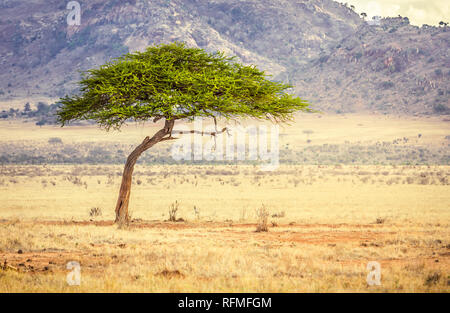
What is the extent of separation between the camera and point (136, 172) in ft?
188

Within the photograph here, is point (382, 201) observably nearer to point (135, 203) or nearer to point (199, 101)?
point (135, 203)

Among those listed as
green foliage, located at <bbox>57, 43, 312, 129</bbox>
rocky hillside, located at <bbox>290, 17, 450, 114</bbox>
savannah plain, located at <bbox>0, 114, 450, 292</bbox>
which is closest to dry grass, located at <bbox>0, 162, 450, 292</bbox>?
savannah plain, located at <bbox>0, 114, 450, 292</bbox>

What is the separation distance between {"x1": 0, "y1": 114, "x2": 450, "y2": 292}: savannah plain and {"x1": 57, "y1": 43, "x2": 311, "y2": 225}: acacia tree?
12.4 feet

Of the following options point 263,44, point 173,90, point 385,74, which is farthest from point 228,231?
point 263,44

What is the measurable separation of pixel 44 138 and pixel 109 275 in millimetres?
78454

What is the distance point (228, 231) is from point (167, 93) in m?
5.16

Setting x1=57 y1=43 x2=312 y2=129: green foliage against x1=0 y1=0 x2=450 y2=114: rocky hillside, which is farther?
x1=0 y1=0 x2=450 y2=114: rocky hillside

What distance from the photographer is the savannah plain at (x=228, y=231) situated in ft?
38.9

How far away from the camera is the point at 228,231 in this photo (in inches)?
761

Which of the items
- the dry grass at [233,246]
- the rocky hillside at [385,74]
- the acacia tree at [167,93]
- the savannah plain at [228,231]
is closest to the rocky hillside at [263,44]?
the rocky hillside at [385,74]

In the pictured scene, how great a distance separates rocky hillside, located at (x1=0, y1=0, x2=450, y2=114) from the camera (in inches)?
4050

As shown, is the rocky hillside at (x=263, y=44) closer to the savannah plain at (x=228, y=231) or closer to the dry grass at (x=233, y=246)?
the savannah plain at (x=228, y=231)

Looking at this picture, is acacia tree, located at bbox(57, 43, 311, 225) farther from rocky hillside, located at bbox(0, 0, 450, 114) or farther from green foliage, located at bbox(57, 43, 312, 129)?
rocky hillside, located at bbox(0, 0, 450, 114)

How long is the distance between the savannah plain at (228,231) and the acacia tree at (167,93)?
148 inches
